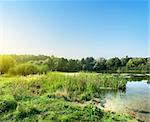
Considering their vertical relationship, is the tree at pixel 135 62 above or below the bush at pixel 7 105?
above

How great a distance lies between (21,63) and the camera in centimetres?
970

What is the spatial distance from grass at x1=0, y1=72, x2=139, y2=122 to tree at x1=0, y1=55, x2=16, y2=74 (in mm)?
2128

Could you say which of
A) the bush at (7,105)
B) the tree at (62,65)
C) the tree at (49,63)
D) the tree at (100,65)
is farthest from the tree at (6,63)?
the bush at (7,105)

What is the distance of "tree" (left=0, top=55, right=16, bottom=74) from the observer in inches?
364

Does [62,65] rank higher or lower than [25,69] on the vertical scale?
higher

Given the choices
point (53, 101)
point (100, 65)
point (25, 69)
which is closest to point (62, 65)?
point (25, 69)

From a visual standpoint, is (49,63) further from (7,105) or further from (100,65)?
(7,105)

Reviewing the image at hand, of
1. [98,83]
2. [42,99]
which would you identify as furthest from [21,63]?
[42,99]

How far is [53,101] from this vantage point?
5062 mm

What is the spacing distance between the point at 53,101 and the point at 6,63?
15.5 feet

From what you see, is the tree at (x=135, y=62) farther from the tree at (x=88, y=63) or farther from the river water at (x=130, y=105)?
the river water at (x=130, y=105)

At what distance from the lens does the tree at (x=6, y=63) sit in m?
9.24

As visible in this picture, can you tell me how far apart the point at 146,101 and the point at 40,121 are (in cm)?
313

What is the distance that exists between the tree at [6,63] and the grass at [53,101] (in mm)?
2128
